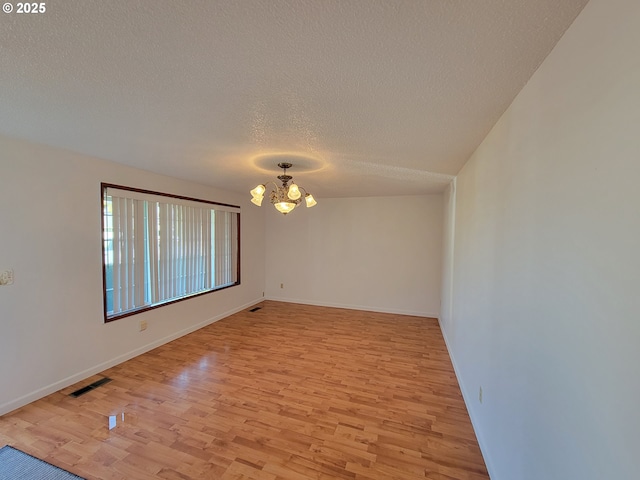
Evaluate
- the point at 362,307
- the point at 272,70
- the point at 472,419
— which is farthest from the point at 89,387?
the point at 362,307

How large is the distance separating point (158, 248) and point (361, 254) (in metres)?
3.43

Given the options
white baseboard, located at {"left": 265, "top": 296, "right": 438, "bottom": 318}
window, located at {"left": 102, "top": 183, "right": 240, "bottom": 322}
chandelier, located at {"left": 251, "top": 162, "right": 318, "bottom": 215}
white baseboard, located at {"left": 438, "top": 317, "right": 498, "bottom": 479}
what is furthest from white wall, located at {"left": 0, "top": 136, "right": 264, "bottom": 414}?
white baseboard, located at {"left": 438, "top": 317, "right": 498, "bottom": 479}

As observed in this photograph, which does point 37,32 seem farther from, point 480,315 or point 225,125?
point 480,315

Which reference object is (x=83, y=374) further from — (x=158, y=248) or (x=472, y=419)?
(x=472, y=419)

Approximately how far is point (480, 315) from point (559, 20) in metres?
1.73

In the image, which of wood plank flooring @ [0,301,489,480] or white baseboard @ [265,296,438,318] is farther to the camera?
white baseboard @ [265,296,438,318]

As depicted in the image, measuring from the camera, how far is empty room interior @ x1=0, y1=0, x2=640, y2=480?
828 mm

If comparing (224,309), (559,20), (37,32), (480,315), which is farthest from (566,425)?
(224,309)

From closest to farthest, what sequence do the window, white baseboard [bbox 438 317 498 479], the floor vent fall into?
white baseboard [bbox 438 317 498 479] → the floor vent → the window

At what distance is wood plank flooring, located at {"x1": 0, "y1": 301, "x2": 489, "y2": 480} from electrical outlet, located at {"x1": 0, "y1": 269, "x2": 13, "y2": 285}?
Result: 1.05 m

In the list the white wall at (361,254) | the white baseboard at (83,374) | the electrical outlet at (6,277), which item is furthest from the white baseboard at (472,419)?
the electrical outlet at (6,277)

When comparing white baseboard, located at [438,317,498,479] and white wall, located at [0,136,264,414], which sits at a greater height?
white wall, located at [0,136,264,414]

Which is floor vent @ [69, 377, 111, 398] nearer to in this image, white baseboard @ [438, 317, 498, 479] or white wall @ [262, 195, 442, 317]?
white baseboard @ [438, 317, 498, 479]

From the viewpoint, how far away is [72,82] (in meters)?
1.31
